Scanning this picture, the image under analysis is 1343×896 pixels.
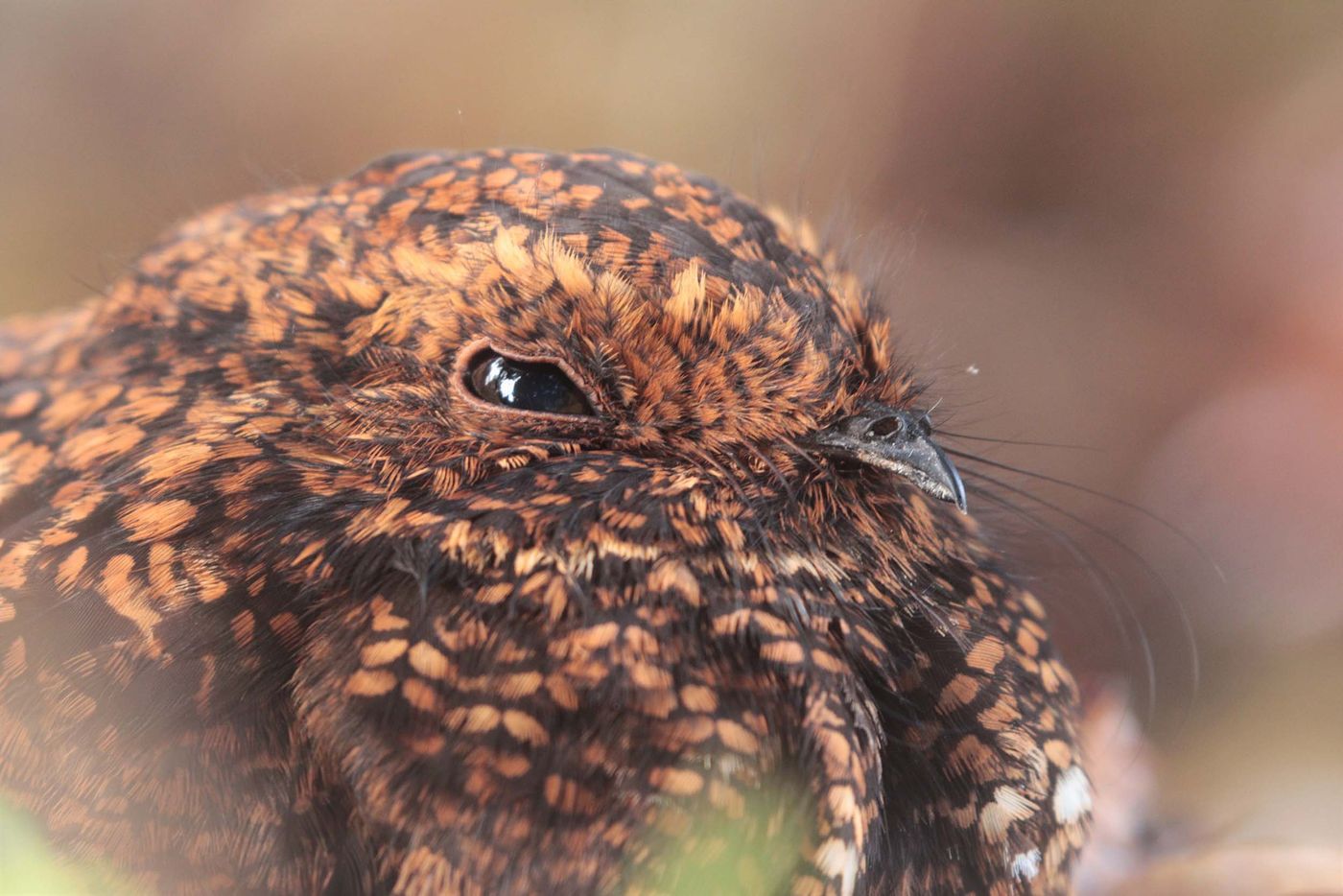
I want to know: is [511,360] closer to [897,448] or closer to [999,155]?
[897,448]

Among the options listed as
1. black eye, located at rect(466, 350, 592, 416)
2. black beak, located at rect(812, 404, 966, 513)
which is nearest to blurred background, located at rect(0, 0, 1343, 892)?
black beak, located at rect(812, 404, 966, 513)

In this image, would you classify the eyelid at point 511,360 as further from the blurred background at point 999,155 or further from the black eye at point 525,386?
the blurred background at point 999,155

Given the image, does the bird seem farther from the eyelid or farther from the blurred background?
the blurred background

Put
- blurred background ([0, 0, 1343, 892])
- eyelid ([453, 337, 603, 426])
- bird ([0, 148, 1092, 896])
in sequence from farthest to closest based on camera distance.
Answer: blurred background ([0, 0, 1343, 892]) → eyelid ([453, 337, 603, 426]) → bird ([0, 148, 1092, 896])

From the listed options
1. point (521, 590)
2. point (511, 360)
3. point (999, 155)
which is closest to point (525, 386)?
point (511, 360)

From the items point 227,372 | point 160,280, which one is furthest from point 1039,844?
point 160,280

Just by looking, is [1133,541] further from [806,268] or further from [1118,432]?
[806,268]
